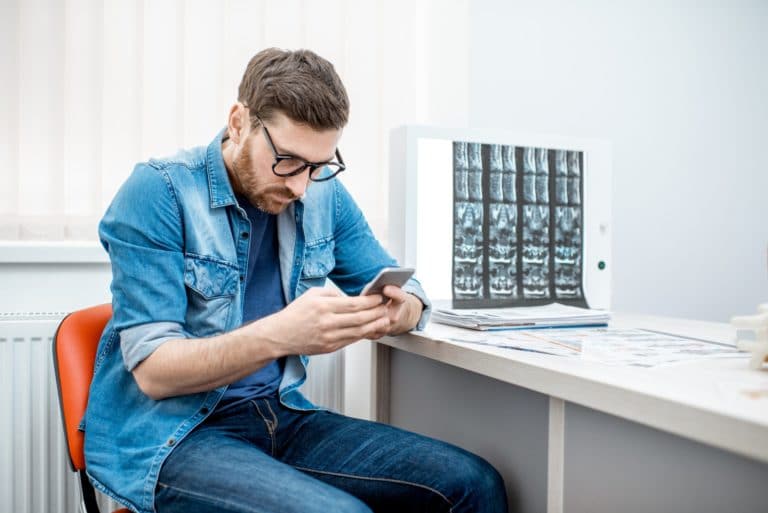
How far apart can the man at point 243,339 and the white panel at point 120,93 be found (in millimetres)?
599

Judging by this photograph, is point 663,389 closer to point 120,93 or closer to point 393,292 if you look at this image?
point 393,292

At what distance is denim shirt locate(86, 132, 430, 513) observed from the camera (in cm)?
103

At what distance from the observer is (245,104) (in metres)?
1.15

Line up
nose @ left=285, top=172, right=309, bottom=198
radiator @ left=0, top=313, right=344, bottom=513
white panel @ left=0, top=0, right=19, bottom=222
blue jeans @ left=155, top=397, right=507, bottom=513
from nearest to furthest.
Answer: blue jeans @ left=155, top=397, right=507, bottom=513
nose @ left=285, top=172, right=309, bottom=198
radiator @ left=0, top=313, right=344, bottom=513
white panel @ left=0, top=0, right=19, bottom=222

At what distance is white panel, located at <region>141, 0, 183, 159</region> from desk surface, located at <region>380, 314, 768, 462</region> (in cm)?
98

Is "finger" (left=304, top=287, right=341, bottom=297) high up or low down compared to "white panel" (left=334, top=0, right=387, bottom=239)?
down

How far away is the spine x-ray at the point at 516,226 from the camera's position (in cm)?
154

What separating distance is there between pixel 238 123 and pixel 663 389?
2.56ft

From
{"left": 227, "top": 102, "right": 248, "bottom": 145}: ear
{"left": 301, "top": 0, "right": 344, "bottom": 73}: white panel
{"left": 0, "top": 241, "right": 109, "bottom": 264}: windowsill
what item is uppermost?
{"left": 301, "top": 0, "right": 344, "bottom": 73}: white panel

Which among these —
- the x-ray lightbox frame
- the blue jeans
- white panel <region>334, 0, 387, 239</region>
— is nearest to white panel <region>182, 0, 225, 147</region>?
white panel <region>334, 0, 387, 239</region>

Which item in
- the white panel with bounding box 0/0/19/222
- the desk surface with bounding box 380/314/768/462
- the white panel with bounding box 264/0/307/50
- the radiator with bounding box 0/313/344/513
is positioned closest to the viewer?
the desk surface with bounding box 380/314/768/462

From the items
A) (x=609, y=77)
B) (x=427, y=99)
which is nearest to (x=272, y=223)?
(x=427, y=99)

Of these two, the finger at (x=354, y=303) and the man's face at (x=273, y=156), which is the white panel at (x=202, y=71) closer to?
the man's face at (x=273, y=156)

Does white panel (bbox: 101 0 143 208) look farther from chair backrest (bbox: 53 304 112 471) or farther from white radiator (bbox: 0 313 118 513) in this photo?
chair backrest (bbox: 53 304 112 471)
